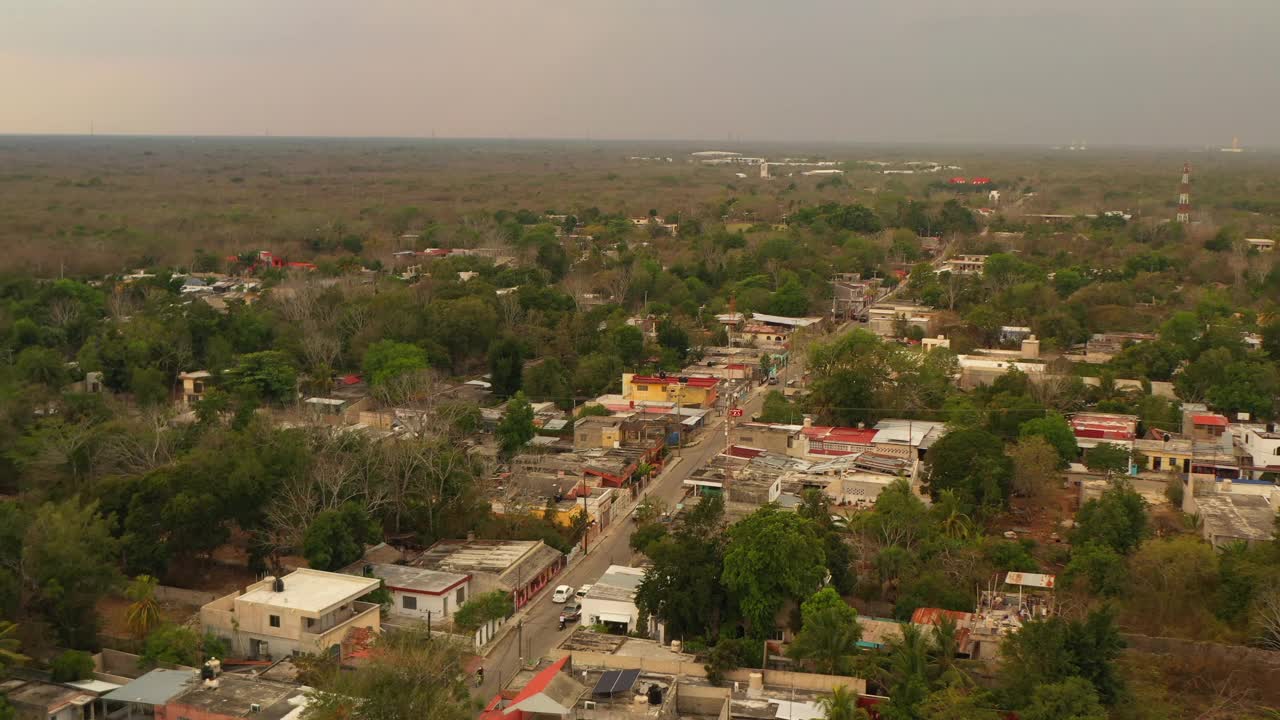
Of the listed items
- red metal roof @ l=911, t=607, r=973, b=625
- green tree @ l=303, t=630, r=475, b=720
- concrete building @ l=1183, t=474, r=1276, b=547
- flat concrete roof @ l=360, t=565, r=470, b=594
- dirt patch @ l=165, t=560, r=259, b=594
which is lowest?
dirt patch @ l=165, t=560, r=259, b=594

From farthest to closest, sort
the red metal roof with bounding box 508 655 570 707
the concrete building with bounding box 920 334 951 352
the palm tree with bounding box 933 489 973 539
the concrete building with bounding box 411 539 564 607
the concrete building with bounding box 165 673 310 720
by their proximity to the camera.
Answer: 1. the concrete building with bounding box 920 334 951 352
2. the palm tree with bounding box 933 489 973 539
3. the concrete building with bounding box 411 539 564 607
4. the red metal roof with bounding box 508 655 570 707
5. the concrete building with bounding box 165 673 310 720

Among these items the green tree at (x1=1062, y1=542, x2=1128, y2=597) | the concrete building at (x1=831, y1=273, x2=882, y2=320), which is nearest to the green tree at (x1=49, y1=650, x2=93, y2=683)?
the green tree at (x1=1062, y1=542, x2=1128, y2=597)

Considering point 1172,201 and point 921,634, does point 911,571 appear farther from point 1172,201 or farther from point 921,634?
point 1172,201

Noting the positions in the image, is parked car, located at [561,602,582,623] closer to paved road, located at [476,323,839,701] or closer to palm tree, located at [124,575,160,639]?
paved road, located at [476,323,839,701]

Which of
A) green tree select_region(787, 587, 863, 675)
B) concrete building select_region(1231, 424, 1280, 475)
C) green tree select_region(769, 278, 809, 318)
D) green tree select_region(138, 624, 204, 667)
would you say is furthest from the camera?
green tree select_region(769, 278, 809, 318)

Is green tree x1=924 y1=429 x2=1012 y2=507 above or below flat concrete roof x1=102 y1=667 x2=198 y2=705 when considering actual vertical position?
above

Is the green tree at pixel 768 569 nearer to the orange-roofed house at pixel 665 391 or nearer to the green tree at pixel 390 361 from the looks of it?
the orange-roofed house at pixel 665 391
